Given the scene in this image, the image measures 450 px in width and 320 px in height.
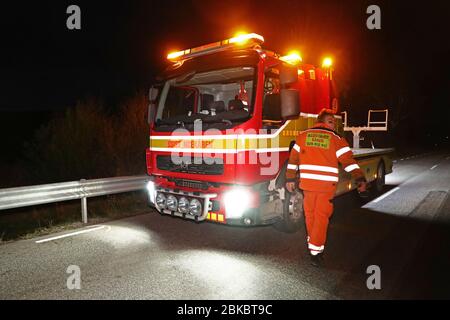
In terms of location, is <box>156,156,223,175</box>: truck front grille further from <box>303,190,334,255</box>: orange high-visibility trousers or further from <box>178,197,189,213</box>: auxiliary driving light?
<box>303,190,334,255</box>: orange high-visibility trousers

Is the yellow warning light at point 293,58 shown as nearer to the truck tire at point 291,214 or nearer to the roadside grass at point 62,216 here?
the truck tire at point 291,214

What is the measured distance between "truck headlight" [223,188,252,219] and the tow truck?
13 millimetres

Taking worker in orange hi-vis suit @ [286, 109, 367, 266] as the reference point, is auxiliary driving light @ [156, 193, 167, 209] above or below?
below

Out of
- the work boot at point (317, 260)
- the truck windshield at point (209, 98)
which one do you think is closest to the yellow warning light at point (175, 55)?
the truck windshield at point (209, 98)

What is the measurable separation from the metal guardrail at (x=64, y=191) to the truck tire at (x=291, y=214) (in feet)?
10.5

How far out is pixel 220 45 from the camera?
206 inches

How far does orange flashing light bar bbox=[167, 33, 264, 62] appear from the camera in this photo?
4.94 meters

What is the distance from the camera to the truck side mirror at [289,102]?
4473 millimetres

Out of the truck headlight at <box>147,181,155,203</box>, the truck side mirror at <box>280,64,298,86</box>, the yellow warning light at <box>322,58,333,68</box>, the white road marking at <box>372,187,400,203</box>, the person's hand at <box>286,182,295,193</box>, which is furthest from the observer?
the white road marking at <box>372,187,400,203</box>

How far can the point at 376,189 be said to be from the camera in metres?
9.41

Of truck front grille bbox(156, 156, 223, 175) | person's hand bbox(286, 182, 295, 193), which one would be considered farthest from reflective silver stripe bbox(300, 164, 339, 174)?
truck front grille bbox(156, 156, 223, 175)

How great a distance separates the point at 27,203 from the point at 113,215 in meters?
1.67

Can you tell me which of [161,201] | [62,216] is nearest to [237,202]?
[161,201]
